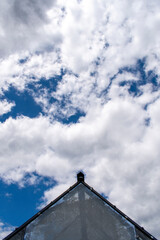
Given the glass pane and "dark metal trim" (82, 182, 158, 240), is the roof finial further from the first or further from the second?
the glass pane

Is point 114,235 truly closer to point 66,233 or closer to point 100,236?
point 100,236

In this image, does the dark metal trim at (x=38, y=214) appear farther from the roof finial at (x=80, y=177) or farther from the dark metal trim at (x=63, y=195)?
the roof finial at (x=80, y=177)

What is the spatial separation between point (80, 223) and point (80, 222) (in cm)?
3

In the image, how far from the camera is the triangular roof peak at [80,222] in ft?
15.9

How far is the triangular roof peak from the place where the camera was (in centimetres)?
484

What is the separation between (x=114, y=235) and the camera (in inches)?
191

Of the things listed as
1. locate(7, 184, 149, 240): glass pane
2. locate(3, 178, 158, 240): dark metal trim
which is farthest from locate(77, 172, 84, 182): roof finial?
locate(7, 184, 149, 240): glass pane

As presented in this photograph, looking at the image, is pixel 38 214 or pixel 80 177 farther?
pixel 80 177

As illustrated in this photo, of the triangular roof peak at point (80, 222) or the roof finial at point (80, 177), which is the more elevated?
the roof finial at point (80, 177)

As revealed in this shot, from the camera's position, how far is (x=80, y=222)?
17.3 feet

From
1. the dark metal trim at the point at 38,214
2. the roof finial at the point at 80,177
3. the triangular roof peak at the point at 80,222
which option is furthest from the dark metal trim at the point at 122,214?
the dark metal trim at the point at 38,214

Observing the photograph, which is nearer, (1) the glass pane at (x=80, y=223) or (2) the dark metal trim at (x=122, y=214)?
(2) the dark metal trim at (x=122, y=214)

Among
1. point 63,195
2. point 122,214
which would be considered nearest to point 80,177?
point 63,195

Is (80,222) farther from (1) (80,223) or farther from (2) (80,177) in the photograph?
(2) (80,177)
